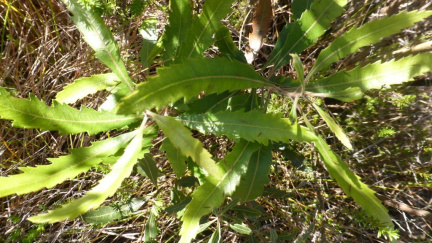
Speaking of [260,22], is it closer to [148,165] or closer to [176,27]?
[176,27]

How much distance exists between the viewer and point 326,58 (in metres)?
Answer: 1.47

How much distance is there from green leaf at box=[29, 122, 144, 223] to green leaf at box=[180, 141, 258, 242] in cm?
27

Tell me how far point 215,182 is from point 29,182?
645mm

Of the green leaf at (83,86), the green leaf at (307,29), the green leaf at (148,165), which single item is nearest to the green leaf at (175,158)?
the green leaf at (148,165)

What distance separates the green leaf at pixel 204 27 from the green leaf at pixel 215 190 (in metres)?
0.44

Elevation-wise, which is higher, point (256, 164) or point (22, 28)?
point (22, 28)

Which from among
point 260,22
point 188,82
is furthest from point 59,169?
point 260,22

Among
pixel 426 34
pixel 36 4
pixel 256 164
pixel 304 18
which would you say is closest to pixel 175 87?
pixel 256 164

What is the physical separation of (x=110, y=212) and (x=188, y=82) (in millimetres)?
1030

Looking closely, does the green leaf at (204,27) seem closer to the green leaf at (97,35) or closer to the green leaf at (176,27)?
the green leaf at (176,27)

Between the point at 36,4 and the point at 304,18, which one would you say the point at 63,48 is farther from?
the point at 304,18

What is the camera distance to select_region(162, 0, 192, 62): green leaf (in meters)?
1.41

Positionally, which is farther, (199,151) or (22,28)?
(22,28)

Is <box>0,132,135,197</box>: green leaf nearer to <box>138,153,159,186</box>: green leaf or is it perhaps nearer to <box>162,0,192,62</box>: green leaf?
<box>138,153,159,186</box>: green leaf
